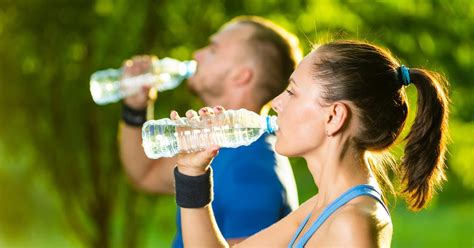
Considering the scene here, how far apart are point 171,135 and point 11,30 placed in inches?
142

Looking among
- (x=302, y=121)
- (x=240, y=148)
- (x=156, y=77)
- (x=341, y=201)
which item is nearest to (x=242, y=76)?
(x=240, y=148)

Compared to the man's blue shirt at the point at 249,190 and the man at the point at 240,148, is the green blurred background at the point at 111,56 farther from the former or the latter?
the man's blue shirt at the point at 249,190

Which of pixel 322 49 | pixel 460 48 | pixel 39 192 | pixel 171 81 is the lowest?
pixel 39 192

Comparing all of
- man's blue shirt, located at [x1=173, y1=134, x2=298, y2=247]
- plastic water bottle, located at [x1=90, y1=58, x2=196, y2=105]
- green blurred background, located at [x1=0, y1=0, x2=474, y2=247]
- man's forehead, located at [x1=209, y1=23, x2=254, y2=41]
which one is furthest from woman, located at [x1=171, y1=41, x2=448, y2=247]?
green blurred background, located at [x1=0, y1=0, x2=474, y2=247]

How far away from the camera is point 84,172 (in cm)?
691

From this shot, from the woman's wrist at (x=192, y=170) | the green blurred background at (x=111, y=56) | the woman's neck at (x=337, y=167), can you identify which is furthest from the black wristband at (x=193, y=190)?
the green blurred background at (x=111, y=56)

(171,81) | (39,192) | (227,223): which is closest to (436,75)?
(227,223)

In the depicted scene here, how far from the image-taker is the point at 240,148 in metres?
3.34

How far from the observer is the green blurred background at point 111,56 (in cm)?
571

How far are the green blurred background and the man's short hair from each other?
1803 millimetres

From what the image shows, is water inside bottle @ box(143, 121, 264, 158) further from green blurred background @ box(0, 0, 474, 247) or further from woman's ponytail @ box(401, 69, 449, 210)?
green blurred background @ box(0, 0, 474, 247)

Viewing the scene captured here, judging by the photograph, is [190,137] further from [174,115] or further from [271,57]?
[271,57]

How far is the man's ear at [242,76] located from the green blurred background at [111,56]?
1898mm

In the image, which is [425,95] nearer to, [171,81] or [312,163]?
Answer: [312,163]
